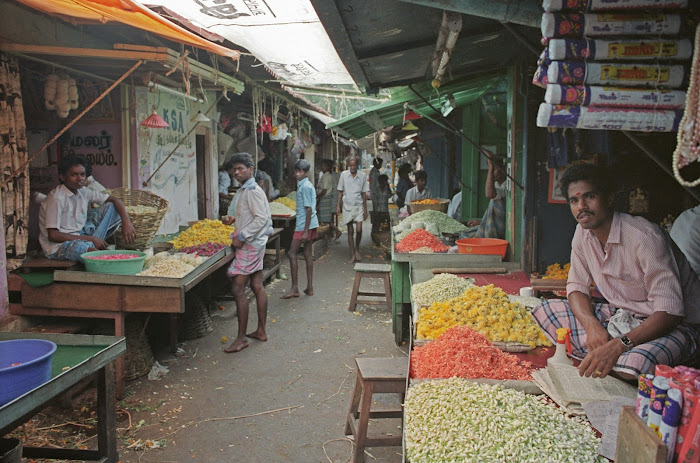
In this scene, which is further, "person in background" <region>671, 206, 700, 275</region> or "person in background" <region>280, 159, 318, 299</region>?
"person in background" <region>280, 159, 318, 299</region>

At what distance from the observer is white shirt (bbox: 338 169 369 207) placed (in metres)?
12.0

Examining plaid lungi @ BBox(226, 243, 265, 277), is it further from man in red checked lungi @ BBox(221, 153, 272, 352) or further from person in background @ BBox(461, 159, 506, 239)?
person in background @ BBox(461, 159, 506, 239)

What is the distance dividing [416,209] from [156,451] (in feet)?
23.6

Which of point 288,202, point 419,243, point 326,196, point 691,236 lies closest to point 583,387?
point 691,236

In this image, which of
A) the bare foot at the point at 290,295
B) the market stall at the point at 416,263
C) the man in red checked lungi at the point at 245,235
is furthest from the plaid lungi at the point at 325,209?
the man in red checked lungi at the point at 245,235

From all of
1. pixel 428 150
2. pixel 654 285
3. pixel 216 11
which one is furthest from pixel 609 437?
pixel 428 150

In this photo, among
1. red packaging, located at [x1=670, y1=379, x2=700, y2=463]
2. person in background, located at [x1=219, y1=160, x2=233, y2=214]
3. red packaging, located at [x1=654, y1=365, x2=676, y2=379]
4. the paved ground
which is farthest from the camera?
person in background, located at [x1=219, y1=160, x2=233, y2=214]

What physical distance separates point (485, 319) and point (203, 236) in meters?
4.89

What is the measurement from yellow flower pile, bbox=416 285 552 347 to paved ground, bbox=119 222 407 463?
1095mm

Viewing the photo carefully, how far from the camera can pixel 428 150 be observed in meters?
16.0

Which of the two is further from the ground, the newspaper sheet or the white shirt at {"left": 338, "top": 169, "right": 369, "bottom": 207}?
the white shirt at {"left": 338, "top": 169, "right": 369, "bottom": 207}

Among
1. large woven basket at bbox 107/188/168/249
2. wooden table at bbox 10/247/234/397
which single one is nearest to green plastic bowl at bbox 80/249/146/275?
wooden table at bbox 10/247/234/397

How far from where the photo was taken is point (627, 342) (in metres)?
2.86

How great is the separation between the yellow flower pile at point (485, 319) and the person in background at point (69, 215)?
3.58 meters
